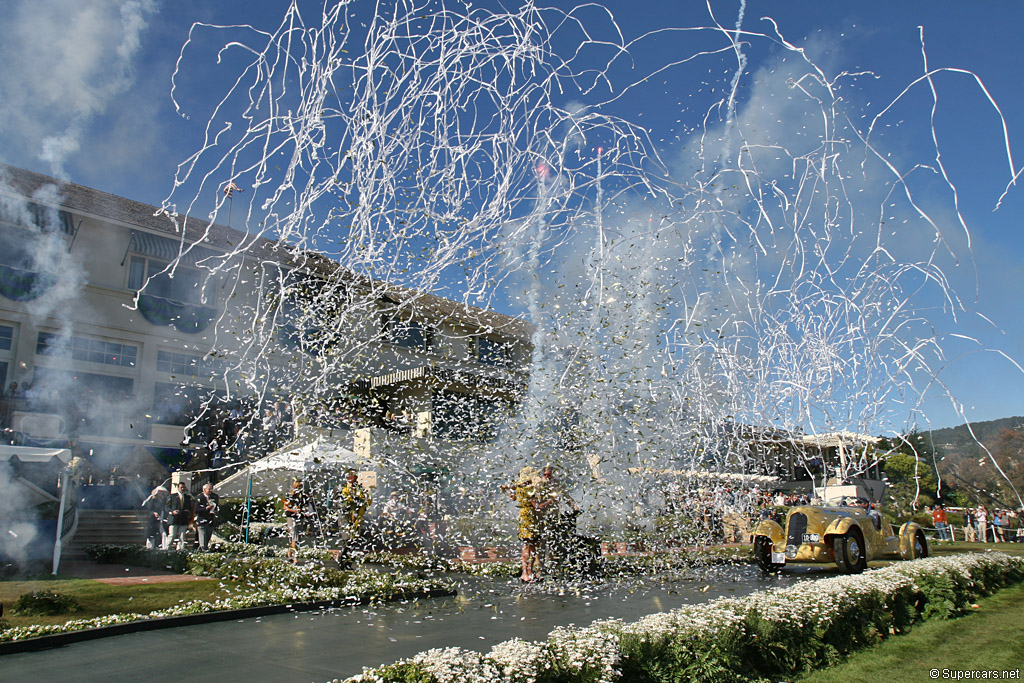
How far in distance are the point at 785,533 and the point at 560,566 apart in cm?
524

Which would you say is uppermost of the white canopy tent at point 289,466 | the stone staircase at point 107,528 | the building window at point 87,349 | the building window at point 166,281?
the building window at point 166,281

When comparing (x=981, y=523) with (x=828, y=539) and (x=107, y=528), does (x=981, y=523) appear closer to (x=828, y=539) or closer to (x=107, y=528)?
(x=828, y=539)

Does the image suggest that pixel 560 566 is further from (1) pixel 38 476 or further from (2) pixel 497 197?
(1) pixel 38 476

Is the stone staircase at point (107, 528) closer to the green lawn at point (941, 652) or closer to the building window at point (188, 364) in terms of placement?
the building window at point (188, 364)

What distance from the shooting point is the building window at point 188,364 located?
692 inches

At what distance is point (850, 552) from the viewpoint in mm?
11648

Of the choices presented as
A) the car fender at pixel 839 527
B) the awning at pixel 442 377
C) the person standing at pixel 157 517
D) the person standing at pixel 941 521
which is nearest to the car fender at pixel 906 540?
the car fender at pixel 839 527

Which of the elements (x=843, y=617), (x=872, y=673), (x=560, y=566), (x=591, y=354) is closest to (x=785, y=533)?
(x=560, y=566)

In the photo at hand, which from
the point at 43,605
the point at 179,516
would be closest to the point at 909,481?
the point at 179,516

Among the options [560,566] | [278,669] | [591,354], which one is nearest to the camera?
[278,669]

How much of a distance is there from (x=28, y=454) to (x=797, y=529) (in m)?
13.5

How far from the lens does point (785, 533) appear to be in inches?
510

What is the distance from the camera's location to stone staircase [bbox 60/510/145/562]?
1354cm

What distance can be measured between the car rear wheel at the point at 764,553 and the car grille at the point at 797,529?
1.66 ft
